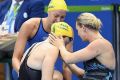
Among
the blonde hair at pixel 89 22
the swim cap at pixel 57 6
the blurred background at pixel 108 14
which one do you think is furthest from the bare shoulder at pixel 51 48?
the blurred background at pixel 108 14

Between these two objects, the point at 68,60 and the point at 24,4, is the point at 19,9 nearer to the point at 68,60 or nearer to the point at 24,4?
the point at 24,4

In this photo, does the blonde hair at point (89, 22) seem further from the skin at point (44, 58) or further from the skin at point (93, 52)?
the skin at point (44, 58)

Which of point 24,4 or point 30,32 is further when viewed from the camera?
point 24,4

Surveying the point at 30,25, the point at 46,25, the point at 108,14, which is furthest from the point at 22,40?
the point at 108,14

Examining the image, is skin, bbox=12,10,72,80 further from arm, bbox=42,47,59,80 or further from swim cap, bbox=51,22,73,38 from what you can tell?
arm, bbox=42,47,59,80

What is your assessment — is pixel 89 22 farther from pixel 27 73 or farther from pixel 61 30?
pixel 27 73

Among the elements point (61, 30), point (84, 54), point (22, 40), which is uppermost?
point (61, 30)

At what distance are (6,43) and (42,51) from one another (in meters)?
0.79

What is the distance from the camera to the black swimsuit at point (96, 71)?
371 cm

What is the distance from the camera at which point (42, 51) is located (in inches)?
142

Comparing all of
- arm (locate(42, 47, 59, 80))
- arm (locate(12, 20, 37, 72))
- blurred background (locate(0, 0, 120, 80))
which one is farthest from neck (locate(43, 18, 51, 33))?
blurred background (locate(0, 0, 120, 80))

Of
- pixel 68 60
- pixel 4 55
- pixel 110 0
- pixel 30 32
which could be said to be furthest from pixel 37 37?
pixel 110 0

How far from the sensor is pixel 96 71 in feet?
12.3

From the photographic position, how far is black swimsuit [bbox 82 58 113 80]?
371 centimetres
